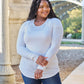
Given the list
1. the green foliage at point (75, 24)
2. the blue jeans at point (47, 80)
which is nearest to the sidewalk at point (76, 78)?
the blue jeans at point (47, 80)

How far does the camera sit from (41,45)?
2.67m

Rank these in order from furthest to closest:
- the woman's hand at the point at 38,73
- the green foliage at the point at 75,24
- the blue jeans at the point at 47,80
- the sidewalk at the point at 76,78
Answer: the green foliage at the point at 75,24 < the sidewalk at the point at 76,78 < the blue jeans at the point at 47,80 < the woman's hand at the point at 38,73

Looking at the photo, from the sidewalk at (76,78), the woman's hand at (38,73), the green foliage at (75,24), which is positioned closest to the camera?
the woman's hand at (38,73)

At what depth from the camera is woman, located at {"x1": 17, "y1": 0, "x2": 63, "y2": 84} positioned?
8.71 feet

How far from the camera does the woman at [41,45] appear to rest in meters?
2.66

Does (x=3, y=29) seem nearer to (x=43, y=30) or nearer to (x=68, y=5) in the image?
(x=43, y=30)

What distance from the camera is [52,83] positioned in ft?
9.04

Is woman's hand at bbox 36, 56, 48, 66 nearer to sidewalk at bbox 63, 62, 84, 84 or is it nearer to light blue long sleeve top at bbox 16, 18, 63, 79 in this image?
light blue long sleeve top at bbox 16, 18, 63, 79

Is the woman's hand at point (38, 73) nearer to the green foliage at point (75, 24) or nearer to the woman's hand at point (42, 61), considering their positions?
the woman's hand at point (42, 61)

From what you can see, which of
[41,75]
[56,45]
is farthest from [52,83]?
[56,45]

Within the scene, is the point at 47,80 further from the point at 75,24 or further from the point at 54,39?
the point at 75,24

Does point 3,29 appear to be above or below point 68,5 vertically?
above

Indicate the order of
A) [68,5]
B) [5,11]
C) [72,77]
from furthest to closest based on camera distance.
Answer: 1. [68,5]
2. [72,77]
3. [5,11]

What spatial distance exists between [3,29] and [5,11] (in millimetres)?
342
